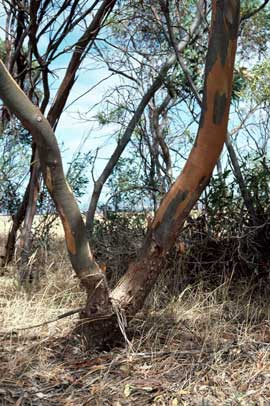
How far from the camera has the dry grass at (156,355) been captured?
9.70 ft

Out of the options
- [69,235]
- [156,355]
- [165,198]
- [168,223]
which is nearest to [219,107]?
[165,198]

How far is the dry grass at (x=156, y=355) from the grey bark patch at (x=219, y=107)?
4.94ft

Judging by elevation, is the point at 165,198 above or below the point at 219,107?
below

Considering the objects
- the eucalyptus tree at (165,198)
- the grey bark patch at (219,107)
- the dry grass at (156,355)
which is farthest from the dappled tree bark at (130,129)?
the grey bark patch at (219,107)

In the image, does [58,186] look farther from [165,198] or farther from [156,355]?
[156,355]

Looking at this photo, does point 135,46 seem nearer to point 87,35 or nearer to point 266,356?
point 87,35

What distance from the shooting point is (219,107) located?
10.2ft

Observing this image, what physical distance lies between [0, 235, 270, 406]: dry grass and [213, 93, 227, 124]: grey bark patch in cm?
150

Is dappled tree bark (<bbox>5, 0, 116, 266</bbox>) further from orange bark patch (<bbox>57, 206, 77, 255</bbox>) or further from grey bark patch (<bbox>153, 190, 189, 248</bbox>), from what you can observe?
grey bark patch (<bbox>153, 190, 189, 248</bbox>)

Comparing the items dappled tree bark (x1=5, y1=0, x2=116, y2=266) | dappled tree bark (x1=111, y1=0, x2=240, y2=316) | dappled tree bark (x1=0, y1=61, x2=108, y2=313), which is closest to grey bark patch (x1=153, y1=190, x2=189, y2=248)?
dappled tree bark (x1=111, y1=0, x2=240, y2=316)

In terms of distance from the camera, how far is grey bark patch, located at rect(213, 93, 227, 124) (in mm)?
3090

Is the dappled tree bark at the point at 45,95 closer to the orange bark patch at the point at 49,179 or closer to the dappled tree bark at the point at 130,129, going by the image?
the dappled tree bark at the point at 130,129

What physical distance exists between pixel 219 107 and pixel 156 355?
64.5 inches

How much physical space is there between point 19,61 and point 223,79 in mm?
3781
